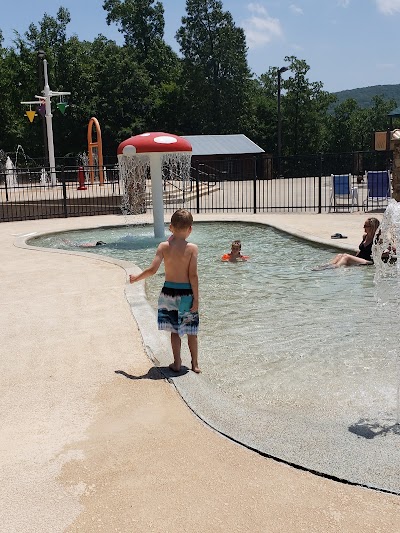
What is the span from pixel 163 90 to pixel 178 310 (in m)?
53.8

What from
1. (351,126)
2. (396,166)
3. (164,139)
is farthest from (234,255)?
(351,126)

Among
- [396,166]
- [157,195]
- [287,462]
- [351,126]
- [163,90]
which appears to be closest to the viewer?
[287,462]

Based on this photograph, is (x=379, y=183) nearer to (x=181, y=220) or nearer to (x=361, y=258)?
(x=361, y=258)

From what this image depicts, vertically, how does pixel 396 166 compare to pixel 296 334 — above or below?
above

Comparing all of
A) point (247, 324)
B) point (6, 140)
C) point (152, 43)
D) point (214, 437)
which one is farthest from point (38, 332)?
point (152, 43)

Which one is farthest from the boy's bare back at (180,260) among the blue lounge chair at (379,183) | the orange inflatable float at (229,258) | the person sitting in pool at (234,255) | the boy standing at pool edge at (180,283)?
the blue lounge chair at (379,183)

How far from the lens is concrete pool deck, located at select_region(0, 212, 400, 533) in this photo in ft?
9.53

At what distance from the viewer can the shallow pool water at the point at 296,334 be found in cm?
475

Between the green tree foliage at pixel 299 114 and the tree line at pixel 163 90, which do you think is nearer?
the tree line at pixel 163 90

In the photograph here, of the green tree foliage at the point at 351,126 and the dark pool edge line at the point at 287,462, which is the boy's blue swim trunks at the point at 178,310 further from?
the green tree foliage at the point at 351,126

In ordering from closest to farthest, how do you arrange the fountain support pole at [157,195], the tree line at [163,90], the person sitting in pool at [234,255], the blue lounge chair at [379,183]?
the person sitting in pool at [234,255] < the fountain support pole at [157,195] < the blue lounge chair at [379,183] < the tree line at [163,90]

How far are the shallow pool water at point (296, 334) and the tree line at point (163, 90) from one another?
1589 inches

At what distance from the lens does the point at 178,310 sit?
4.83m

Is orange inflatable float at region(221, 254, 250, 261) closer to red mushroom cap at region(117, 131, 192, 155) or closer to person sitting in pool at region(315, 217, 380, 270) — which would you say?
person sitting in pool at region(315, 217, 380, 270)
